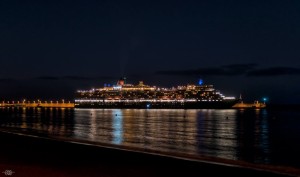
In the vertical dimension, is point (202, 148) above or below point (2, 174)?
below

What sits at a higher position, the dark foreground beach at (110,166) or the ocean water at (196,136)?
the dark foreground beach at (110,166)

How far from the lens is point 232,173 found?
1001cm

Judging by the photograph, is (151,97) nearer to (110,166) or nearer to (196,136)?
(196,136)

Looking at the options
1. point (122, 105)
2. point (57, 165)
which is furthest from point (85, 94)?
point (57, 165)

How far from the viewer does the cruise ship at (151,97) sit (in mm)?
135000

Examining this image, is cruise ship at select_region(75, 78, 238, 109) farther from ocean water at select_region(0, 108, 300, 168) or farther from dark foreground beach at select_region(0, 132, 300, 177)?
dark foreground beach at select_region(0, 132, 300, 177)

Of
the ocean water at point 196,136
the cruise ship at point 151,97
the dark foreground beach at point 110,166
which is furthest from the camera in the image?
the cruise ship at point 151,97

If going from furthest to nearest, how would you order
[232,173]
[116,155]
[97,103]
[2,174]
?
[97,103], [116,155], [232,173], [2,174]

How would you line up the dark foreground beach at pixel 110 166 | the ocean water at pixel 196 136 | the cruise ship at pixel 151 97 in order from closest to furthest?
the dark foreground beach at pixel 110 166, the ocean water at pixel 196 136, the cruise ship at pixel 151 97

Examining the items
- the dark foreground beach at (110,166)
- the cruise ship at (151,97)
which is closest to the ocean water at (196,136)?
the dark foreground beach at (110,166)

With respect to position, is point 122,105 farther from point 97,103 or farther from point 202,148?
point 202,148

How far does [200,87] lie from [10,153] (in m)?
123

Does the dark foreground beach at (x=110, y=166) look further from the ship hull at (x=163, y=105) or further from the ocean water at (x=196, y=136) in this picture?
the ship hull at (x=163, y=105)

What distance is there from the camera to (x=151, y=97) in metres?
147
